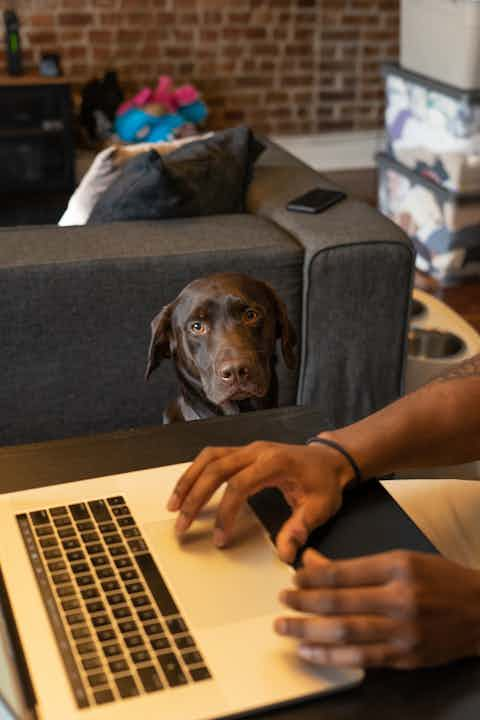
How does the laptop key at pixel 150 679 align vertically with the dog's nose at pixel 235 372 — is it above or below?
above

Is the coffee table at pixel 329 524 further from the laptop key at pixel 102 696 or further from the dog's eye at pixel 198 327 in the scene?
the dog's eye at pixel 198 327

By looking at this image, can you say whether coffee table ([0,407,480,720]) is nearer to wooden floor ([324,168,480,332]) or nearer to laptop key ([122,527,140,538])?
laptop key ([122,527,140,538])

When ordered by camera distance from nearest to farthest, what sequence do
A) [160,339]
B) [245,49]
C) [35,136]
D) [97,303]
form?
[160,339] → [97,303] → [35,136] → [245,49]

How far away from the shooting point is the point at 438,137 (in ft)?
13.6

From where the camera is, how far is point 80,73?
5.06 meters

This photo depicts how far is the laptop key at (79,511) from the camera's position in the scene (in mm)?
965

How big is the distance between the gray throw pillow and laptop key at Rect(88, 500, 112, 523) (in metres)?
1.37

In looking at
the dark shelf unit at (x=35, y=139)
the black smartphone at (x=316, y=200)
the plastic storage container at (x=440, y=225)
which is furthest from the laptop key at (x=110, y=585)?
the dark shelf unit at (x=35, y=139)

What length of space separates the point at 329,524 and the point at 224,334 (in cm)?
74

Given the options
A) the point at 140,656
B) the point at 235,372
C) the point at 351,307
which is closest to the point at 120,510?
the point at 140,656

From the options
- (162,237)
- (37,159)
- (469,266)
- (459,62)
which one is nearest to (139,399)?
(162,237)

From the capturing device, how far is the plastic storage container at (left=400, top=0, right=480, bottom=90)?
12.9 feet

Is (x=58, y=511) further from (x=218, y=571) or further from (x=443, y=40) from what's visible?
(x=443, y=40)

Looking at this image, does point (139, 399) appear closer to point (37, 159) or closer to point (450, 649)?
point (450, 649)
